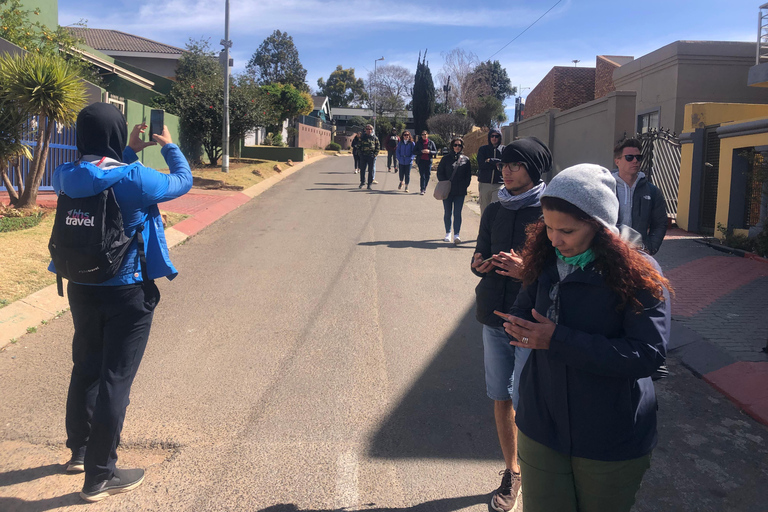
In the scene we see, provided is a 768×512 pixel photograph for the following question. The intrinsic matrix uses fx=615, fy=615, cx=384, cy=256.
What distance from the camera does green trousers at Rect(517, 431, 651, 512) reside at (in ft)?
6.93

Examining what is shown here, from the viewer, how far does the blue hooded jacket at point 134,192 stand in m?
3.05

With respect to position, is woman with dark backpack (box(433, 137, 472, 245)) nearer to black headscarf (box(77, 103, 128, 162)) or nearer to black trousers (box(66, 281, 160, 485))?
black headscarf (box(77, 103, 128, 162))

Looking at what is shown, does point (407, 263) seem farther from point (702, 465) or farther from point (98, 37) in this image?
point (98, 37)

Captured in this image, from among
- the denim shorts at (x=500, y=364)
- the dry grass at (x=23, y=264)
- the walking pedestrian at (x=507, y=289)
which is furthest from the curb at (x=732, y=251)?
the dry grass at (x=23, y=264)

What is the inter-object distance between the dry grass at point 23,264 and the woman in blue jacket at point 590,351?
5.80 metres

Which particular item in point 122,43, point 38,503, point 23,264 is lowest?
point 38,503

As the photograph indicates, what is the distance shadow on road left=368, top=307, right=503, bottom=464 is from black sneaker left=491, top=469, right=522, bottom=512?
52cm

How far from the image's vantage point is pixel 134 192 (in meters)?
3.16

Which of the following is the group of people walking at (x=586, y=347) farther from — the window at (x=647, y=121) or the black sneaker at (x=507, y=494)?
the window at (x=647, y=121)

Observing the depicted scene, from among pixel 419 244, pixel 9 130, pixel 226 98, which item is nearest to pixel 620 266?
pixel 419 244

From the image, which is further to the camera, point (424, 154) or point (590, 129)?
point (424, 154)

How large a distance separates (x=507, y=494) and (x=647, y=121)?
18.7 meters

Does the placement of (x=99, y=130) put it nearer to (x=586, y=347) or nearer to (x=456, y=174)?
(x=586, y=347)

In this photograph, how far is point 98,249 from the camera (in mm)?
3016
